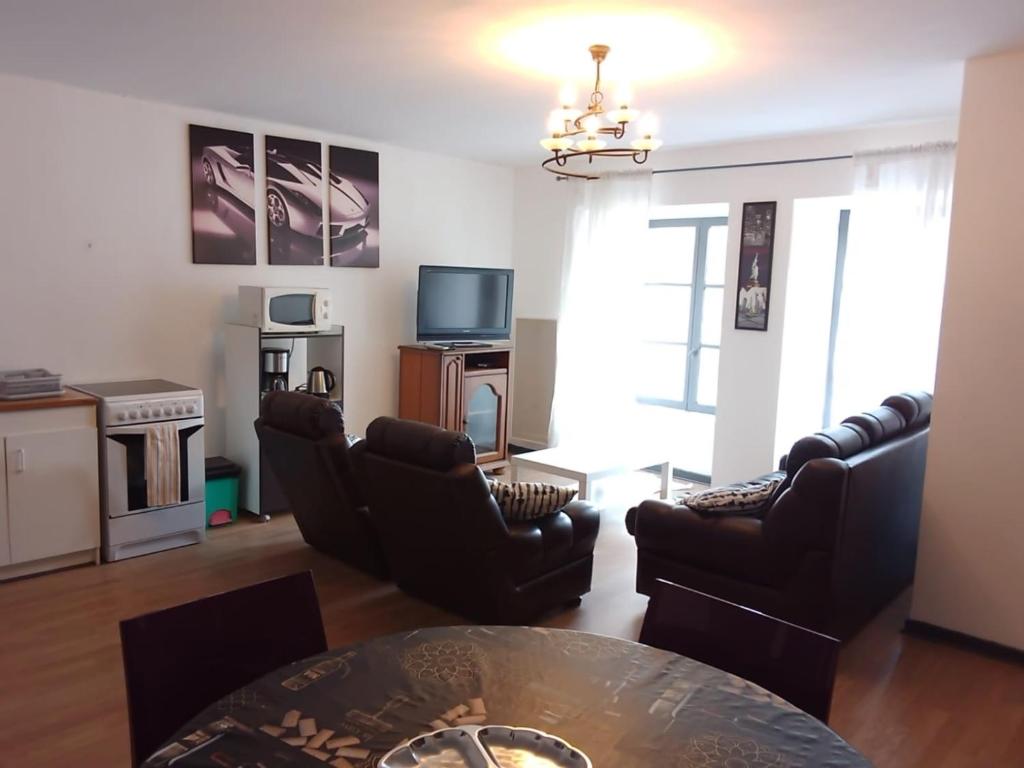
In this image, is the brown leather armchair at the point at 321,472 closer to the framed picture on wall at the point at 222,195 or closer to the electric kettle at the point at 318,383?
the electric kettle at the point at 318,383

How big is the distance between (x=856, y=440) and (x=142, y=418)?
3371 millimetres

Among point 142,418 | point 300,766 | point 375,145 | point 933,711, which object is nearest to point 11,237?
point 142,418

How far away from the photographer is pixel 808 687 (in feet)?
5.35

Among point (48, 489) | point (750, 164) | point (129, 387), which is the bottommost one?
point (48, 489)

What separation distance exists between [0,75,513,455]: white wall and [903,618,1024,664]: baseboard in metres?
3.93

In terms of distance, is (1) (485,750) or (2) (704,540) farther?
(2) (704,540)

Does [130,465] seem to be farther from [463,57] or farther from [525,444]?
[525,444]

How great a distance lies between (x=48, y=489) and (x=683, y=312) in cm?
440

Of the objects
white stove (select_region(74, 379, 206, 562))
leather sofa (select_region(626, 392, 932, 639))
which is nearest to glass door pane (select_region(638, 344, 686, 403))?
leather sofa (select_region(626, 392, 932, 639))

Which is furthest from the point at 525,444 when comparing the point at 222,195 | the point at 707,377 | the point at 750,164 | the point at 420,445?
the point at 420,445

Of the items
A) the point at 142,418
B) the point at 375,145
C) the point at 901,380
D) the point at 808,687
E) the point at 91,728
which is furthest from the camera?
the point at 375,145

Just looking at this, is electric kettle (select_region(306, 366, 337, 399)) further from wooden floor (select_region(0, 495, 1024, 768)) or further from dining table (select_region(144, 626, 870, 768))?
dining table (select_region(144, 626, 870, 768))

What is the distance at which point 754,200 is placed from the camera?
207 inches

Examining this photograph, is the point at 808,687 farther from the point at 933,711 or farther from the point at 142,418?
the point at 142,418
